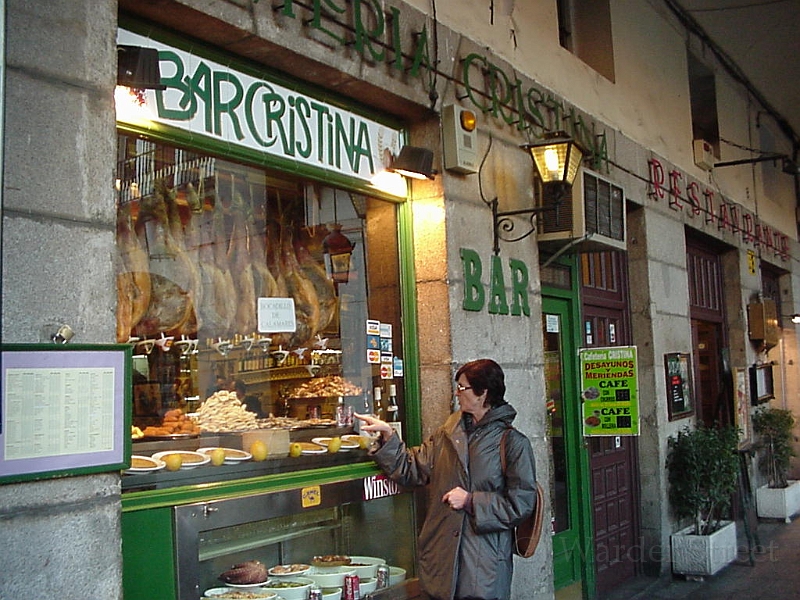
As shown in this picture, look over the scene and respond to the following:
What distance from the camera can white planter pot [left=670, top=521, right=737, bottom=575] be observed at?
828cm

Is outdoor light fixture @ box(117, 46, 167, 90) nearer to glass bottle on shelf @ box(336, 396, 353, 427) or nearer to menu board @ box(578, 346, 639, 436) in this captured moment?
glass bottle on shelf @ box(336, 396, 353, 427)

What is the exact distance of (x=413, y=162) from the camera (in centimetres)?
538

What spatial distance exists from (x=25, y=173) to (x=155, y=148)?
1.14 meters

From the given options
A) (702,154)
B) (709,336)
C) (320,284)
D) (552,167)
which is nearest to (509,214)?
(552,167)

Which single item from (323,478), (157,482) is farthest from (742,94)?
(157,482)

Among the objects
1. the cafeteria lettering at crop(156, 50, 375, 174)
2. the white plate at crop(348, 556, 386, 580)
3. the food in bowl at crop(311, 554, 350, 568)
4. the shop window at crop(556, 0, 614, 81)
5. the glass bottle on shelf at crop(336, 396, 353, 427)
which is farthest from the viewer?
the shop window at crop(556, 0, 614, 81)

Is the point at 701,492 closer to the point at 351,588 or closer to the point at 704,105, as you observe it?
the point at 351,588

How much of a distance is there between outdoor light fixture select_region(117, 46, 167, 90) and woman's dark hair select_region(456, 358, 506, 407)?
2.06 m

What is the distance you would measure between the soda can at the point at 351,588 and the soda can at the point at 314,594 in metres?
0.25

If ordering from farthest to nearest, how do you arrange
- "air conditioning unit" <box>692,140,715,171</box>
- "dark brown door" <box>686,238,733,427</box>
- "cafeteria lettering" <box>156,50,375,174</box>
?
"air conditioning unit" <box>692,140,715,171</box> → "dark brown door" <box>686,238,733,427</box> → "cafeteria lettering" <box>156,50,375,174</box>

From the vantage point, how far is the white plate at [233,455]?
440cm

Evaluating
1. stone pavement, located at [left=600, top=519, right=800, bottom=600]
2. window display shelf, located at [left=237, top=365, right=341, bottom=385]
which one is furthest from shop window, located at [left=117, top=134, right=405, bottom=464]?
stone pavement, located at [left=600, top=519, right=800, bottom=600]

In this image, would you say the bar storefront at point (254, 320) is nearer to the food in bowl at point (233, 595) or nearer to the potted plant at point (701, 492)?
the food in bowl at point (233, 595)

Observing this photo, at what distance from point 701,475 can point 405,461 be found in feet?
14.9
